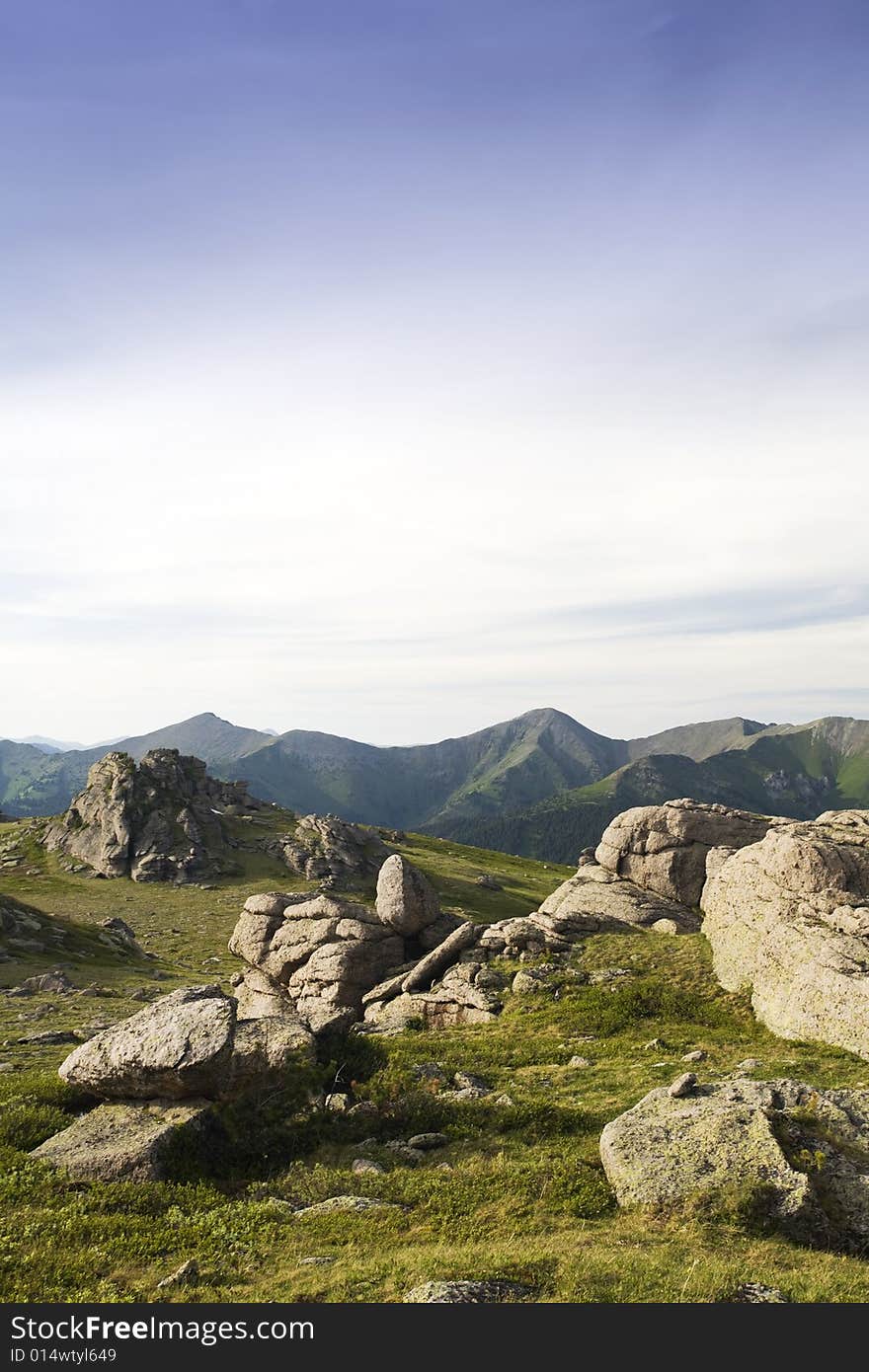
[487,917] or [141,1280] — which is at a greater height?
[141,1280]

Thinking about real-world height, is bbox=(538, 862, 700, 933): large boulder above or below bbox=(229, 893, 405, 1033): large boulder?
above

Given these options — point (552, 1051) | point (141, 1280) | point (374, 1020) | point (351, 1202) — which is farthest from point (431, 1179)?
point (374, 1020)

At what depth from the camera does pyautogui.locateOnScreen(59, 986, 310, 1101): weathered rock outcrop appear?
25.5 metres

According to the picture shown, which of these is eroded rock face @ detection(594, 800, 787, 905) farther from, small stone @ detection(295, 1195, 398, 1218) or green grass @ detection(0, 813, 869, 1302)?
small stone @ detection(295, 1195, 398, 1218)

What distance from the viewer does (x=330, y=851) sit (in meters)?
135

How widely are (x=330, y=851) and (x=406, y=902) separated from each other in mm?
79423

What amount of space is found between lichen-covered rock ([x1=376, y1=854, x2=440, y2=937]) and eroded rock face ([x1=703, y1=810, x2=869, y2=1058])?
74.2 feet

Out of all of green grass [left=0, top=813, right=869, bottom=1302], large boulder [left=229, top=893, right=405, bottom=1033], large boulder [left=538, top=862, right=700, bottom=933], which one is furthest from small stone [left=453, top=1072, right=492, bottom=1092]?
large boulder [left=538, top=862, right=700, bottom=933]

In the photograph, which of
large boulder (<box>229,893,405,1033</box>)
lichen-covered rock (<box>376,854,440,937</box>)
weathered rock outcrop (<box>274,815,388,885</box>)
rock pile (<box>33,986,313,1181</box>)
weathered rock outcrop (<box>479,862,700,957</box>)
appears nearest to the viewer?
rock pile (<box>33,986,313,1181</box>)

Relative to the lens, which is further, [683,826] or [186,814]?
[186,814]
